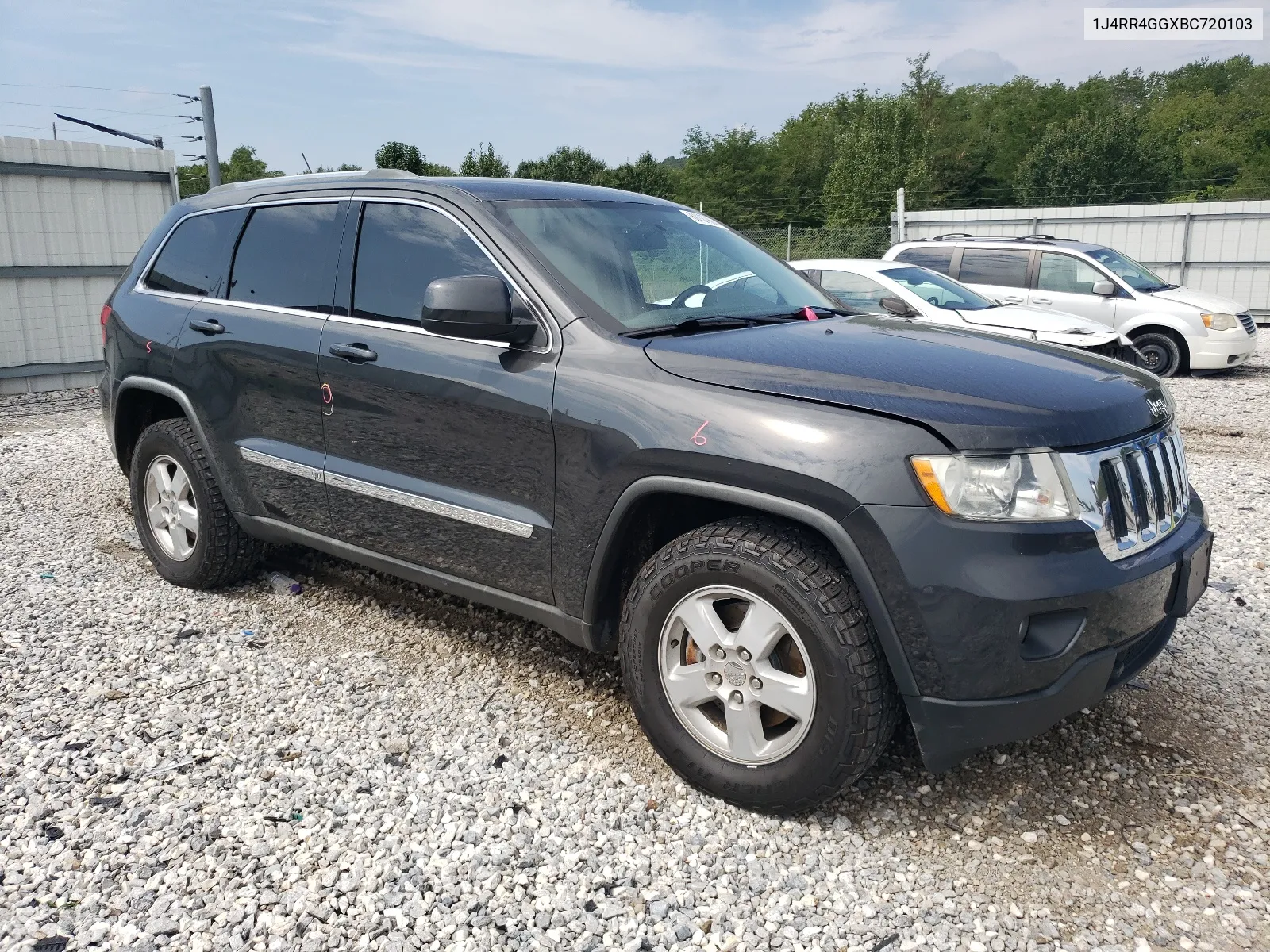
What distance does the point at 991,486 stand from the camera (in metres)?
2.46

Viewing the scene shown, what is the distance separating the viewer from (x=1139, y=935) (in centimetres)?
238

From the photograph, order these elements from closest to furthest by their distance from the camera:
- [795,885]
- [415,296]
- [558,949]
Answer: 1. [558,949]
2. [795,885]
3. [415,296]

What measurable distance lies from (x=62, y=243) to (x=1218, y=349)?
13873 mm

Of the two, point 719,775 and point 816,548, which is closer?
point 816,548

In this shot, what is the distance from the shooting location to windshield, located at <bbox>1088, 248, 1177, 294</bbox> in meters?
12.6

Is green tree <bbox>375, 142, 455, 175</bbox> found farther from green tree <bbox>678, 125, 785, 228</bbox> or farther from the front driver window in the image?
the front driver window

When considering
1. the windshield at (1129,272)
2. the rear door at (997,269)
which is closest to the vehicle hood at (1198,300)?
the windshield at (1129,272)

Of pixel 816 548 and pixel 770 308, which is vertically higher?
pixel 770 308

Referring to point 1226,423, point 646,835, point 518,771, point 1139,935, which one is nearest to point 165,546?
point 518,771

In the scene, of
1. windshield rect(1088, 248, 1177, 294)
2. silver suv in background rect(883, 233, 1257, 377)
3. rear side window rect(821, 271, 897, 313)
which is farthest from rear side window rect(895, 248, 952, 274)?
rear side window rect(821, 271, 897, 313)

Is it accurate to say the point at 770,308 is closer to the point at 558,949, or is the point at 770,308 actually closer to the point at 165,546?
the point at 558,949

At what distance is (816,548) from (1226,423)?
8.17 meters

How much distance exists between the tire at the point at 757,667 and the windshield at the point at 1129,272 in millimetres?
11649

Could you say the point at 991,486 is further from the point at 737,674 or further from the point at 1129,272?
the point at 1129,272
